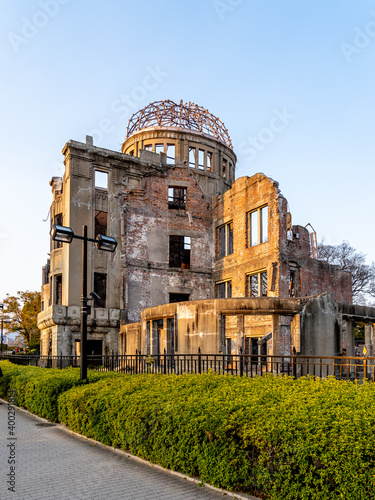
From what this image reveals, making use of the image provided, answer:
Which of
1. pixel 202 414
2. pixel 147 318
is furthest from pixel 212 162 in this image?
pixel 202 414

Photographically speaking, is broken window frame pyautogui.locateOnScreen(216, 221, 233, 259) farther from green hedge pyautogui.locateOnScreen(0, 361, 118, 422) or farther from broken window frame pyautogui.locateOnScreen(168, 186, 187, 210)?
green hedge pyautogui.locateOnScreen(0, 361, 118, 422)

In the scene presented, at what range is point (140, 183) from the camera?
3366 centimetres

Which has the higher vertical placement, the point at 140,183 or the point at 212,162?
the point at 212,162

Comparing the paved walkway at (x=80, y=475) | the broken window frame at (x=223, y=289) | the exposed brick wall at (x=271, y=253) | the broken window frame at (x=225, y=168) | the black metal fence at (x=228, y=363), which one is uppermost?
the broken window frame at (x=225, y=168)

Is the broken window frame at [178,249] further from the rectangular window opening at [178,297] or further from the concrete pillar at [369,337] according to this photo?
the concrete pillar at [369,337]

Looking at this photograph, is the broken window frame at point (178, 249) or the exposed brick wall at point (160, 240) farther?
the broken window frame at point (178, 249)

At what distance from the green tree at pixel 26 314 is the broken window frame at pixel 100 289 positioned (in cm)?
2302

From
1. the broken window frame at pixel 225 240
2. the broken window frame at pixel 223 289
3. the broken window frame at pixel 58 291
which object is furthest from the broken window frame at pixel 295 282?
the broken window frame at pixel 58 291

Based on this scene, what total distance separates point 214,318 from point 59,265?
17.0m

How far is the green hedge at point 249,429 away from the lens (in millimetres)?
4730

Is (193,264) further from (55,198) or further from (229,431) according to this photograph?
(229,431)

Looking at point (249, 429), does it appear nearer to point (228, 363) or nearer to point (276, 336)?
point (276, 336)

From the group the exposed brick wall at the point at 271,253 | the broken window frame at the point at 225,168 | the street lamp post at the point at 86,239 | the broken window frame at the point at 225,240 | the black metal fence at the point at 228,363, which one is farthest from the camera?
the broken window frame at the point at 225,168

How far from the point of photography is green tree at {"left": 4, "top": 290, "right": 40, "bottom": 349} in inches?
2064
